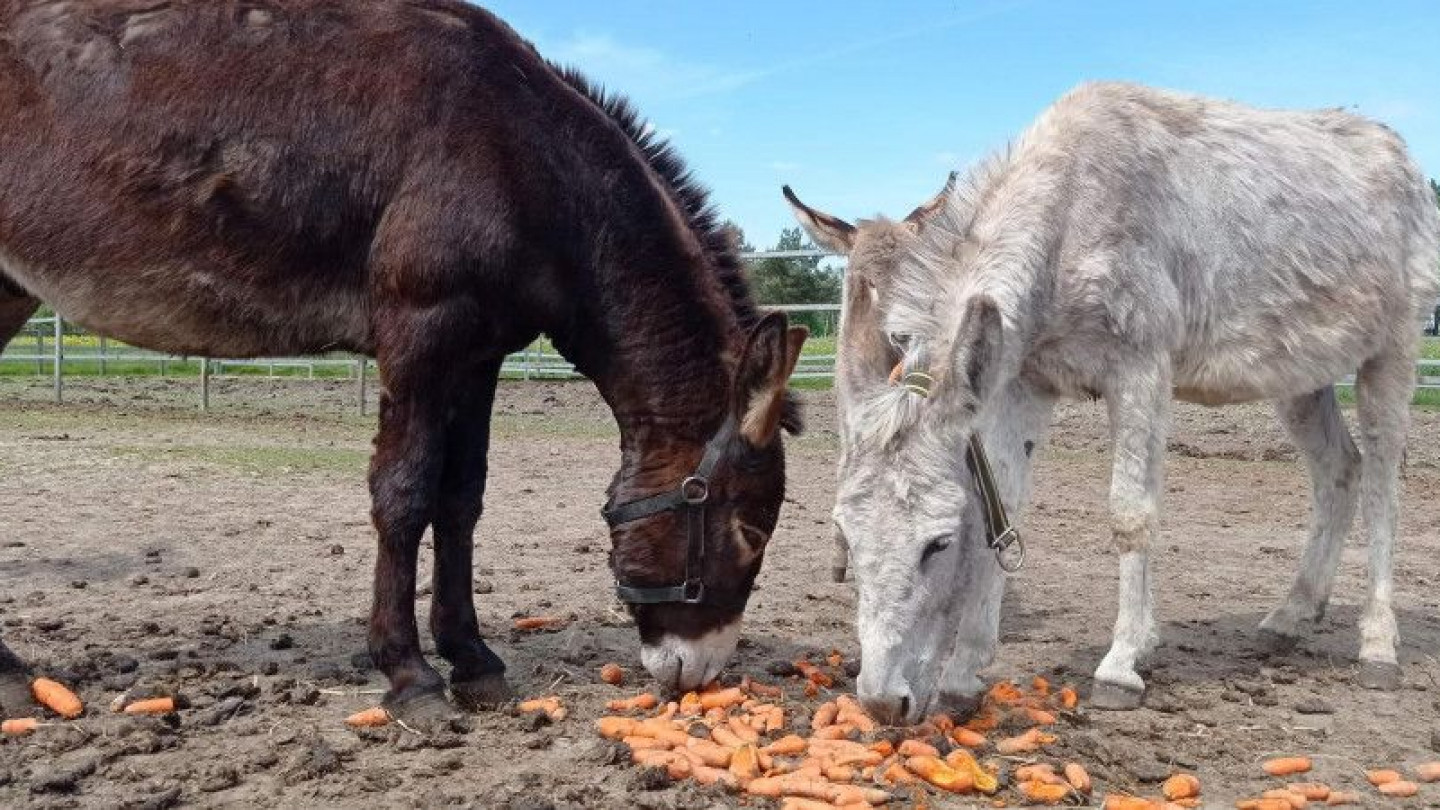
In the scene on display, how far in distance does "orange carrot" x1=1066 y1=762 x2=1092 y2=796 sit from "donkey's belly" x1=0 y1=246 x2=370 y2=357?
2.94 m

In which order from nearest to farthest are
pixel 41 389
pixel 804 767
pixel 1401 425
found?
1. pixel 804 767
2. pixel 1401 425
3. pixel 41 389

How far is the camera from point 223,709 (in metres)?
4.33

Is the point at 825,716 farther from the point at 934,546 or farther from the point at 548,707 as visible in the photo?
the point at 548,707

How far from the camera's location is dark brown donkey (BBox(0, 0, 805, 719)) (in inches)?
167

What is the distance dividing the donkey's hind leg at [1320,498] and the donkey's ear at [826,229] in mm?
2854

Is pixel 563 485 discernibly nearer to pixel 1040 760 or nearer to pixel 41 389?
pixel 1040 760

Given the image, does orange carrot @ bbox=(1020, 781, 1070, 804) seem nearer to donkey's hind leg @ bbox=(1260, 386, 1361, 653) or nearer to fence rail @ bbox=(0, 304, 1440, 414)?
donkey's hind leg @ bbox=(1260, 386, 1361, 653)

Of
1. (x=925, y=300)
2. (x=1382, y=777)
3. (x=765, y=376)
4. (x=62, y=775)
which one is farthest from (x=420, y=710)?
(x=1382, y=777)

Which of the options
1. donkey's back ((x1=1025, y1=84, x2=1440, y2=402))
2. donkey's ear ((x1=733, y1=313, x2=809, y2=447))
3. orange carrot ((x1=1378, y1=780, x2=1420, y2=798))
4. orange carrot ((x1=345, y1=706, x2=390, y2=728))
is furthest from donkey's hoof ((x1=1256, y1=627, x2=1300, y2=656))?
orange carrot ((x1=345, y1=706, x2=390, y2=728))

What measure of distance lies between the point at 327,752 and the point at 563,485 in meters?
7.06

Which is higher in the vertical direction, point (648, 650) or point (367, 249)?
point (367, 249)

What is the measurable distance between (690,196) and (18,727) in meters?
3.18

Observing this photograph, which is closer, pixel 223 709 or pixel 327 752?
pixel 327 752

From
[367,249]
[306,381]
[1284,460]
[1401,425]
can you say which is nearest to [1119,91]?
[1401,425]
